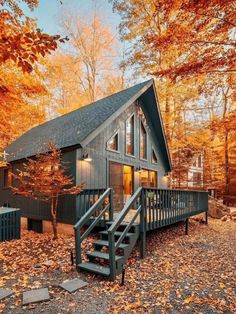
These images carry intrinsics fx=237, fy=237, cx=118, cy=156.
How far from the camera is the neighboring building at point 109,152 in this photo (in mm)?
8578

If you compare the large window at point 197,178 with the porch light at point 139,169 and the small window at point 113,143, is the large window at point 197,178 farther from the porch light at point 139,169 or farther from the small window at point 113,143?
the small window at point 113,143

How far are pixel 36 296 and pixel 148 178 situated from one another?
981cm

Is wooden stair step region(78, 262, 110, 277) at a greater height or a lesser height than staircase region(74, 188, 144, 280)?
lesser

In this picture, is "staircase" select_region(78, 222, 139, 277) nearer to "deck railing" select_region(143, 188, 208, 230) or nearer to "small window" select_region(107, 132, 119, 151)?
"deck railing" select_region(143, 188, 208, 230)

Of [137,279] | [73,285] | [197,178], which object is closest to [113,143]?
[137,279]

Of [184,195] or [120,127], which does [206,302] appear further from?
[120,127]

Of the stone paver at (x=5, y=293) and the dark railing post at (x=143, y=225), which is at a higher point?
the dark railing post at (x=143, y=225)

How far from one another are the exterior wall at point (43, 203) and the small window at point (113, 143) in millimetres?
2048

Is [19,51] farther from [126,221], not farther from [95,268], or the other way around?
[126,221]

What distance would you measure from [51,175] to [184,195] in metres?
5.09

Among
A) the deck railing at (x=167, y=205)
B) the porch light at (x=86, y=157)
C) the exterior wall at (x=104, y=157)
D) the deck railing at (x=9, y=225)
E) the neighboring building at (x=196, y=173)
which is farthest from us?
the neighboring building at (x=196, y=173)

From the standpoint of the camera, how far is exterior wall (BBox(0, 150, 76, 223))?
843 centimetres

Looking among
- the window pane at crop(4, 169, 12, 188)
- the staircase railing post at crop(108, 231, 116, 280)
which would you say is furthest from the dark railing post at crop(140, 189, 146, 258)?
the window pane at crop(4, 169, 12, 188)

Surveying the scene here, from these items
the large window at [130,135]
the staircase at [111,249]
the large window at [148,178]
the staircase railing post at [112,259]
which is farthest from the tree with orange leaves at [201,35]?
the large window at [148,178]
